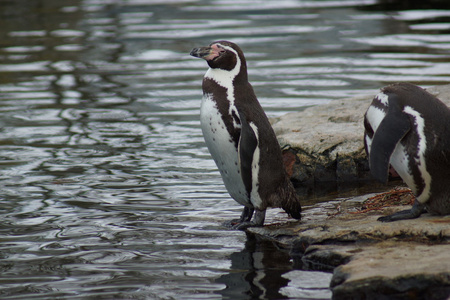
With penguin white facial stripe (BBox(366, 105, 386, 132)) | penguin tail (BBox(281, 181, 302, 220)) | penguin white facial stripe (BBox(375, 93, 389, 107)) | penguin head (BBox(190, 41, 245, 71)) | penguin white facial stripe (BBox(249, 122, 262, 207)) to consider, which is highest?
penguin head (BBox(190, 41, 245, 71))

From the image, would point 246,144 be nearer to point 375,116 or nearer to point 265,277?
point 375,116

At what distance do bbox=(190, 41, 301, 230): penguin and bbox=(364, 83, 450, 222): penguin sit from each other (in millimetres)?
681

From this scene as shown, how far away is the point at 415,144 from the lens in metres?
4.36

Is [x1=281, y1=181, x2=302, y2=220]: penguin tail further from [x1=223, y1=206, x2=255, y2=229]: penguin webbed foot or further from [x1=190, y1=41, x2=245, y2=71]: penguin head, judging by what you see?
[x1=190, y1=41, x2=245, y2=71]: penguin head

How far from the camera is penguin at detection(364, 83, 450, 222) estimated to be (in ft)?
14.0

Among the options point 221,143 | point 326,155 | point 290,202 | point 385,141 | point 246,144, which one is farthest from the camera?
point 326,155

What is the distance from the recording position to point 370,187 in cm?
608

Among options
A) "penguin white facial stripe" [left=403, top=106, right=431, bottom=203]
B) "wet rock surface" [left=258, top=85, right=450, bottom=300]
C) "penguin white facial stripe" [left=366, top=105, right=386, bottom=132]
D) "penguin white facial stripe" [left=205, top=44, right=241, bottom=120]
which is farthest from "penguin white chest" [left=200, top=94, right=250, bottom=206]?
"penguin white facial stripe" [left=403, top=106, right=431, bottom=203]

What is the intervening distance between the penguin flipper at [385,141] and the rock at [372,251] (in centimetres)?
33

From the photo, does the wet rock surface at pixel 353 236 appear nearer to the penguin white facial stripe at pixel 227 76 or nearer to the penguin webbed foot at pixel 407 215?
the penguin webbed foot at pixel 407 215

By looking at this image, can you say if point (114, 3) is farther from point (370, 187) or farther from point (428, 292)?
point (428, 292)

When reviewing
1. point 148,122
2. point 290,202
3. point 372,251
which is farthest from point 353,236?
point 148,122

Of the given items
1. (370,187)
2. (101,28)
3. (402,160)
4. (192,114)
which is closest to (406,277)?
(402,160)

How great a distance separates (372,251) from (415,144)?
70 cm
